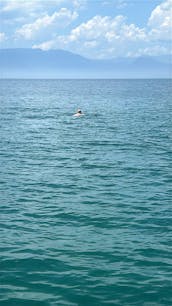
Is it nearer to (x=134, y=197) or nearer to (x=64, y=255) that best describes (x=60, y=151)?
(x=134, y=197)

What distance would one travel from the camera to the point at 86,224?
2308 centimetres

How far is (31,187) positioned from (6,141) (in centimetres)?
2126

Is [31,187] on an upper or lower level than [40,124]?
lower

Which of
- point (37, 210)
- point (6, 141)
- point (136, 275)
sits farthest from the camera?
point (6, 141)

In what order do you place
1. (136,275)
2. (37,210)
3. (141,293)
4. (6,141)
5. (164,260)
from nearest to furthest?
(141,293) < (136,275) < (164,260) < (37,210) < (6,141)

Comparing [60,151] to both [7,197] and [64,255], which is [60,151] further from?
[64,255]

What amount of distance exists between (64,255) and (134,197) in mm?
9411

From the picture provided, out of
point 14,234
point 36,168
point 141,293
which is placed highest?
point 36,168

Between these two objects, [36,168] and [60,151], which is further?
[60,151]

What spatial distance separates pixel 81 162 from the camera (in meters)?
38.2

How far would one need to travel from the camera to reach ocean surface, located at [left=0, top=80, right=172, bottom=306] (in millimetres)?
16547

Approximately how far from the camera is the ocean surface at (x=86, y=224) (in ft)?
54.3

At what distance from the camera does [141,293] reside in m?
16.2

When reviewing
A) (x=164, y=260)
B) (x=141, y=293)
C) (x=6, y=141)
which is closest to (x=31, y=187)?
(x=164, y=260)
